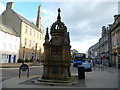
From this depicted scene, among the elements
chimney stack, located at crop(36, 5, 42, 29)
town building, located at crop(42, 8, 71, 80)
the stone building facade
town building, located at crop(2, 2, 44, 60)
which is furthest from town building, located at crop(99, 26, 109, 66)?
town building, located at crop(42, 8, 71, 80)

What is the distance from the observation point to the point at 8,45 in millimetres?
37938

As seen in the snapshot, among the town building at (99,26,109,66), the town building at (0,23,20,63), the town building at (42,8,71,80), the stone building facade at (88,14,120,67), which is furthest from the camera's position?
the town building at (99,26,109,66)

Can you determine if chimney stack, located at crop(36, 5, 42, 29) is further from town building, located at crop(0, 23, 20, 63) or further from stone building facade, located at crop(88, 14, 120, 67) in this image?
stone building facade, located at crop(88, 14, 120, 67)

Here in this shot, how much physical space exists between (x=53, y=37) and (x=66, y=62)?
113 inches

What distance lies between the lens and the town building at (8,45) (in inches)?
1384

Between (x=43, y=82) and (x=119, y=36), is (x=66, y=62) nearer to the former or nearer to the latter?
(x=43, y=82)

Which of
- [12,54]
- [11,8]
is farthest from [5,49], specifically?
[11,8]

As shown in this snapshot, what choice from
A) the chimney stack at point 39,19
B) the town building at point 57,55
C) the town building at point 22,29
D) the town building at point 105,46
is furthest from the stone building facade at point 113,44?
the chimney stack at point 39,19

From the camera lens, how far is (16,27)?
43.3m

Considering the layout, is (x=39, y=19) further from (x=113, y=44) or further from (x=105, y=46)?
(x=113, y=44)

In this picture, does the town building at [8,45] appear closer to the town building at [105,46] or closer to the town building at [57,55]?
the town building at [57,55]

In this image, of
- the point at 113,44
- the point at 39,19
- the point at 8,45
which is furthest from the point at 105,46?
the point at 39,19

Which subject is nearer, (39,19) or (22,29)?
(22,29)

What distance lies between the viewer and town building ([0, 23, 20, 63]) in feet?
115
